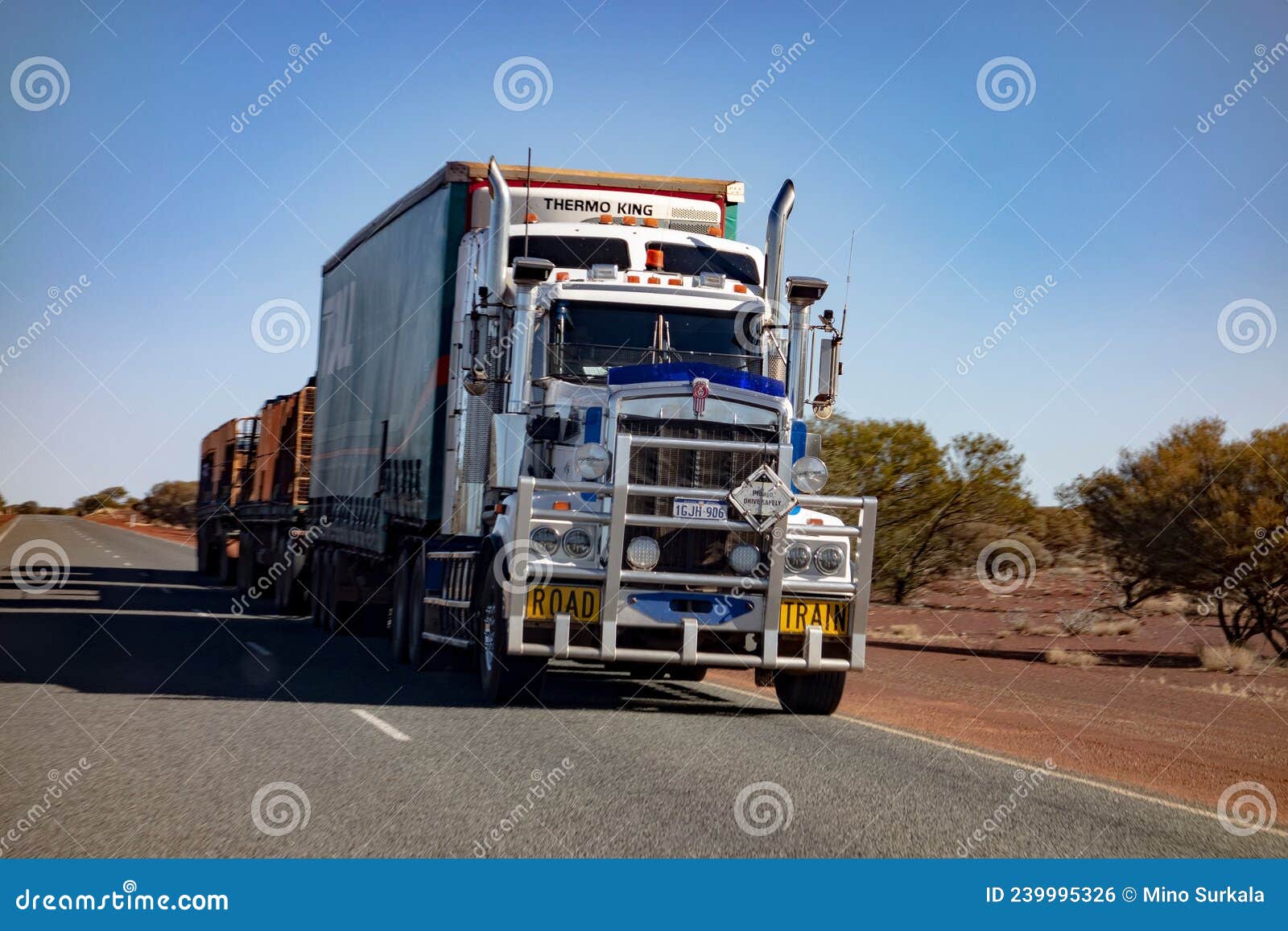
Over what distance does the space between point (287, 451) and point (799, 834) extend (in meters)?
21.2

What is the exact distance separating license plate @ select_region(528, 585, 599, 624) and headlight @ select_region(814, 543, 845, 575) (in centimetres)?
184

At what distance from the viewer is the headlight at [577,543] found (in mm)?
11516

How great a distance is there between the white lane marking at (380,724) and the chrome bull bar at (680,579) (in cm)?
111

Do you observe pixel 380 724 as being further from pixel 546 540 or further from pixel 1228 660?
pixel 1228 660

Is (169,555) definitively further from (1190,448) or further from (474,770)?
(474,770)

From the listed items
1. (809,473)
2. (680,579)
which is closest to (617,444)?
(680,579)

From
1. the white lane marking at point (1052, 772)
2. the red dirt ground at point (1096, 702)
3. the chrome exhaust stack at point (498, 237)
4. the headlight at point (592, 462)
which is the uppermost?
the chrome exhaust stack at point (498, 237)

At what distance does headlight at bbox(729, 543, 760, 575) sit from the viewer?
37.9 feet

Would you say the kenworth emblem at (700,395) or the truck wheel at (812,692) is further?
the truck wheel at (812,692)

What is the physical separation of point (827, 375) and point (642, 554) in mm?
2720

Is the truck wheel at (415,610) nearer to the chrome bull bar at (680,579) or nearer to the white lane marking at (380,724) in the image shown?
the white lane marking at (380,724)

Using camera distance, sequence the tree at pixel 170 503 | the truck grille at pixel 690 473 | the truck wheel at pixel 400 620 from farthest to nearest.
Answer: the tree at pixel 170 503 < the truck wheel at pixel 400 620 < the truck grille at pixel 690 473

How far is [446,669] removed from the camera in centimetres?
1641

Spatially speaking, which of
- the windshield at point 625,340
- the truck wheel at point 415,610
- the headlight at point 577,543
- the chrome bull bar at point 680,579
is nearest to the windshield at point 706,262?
the windshield at point 625,340
